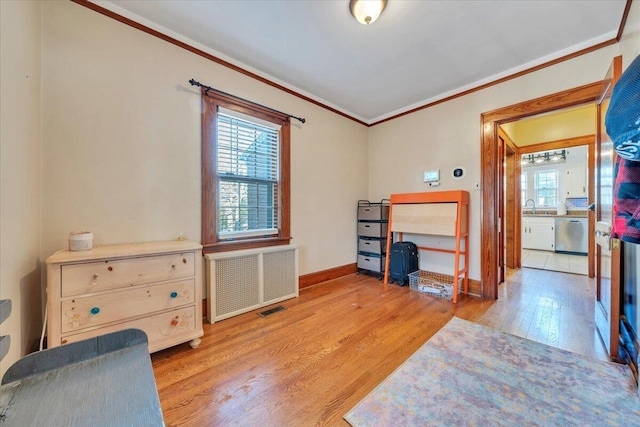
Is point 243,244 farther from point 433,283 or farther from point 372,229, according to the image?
point 433,283

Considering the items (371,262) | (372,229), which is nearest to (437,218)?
(372,229)

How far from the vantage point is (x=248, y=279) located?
8.31 ft

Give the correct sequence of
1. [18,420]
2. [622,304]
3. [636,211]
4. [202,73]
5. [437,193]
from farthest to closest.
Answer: [437,193]
[202,73]
[622,304]
[636,211]
[18,420]

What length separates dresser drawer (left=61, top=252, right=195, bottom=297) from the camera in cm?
146

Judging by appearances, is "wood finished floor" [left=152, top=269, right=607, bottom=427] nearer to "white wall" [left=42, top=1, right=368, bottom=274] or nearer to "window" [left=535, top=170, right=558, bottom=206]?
"white wall" [left=42, top=1, right=368, bottom=274]

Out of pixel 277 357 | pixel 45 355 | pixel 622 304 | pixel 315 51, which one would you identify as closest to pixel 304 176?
pixel 315 51

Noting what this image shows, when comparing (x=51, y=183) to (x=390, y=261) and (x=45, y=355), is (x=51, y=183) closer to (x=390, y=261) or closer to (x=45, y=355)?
(x=45, y=355)

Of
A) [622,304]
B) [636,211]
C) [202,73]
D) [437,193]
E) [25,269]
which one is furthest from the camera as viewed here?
[437,193]

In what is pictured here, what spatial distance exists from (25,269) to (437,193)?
3587 mm

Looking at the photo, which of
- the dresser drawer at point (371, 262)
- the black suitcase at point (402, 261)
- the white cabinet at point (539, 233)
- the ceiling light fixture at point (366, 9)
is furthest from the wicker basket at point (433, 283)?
the white cabinet at point (539, 233)

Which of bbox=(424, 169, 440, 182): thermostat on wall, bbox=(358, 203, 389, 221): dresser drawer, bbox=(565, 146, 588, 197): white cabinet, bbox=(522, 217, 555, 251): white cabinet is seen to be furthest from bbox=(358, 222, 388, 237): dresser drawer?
bbox=(565, 146, 588, 197): white cabinet

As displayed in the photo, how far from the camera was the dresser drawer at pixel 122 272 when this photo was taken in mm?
1464

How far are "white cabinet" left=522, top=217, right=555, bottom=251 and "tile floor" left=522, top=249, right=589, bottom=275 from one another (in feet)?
0.63

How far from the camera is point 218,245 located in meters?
2.44
